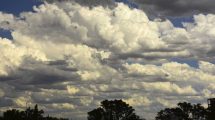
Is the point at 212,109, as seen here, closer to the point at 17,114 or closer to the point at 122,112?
the point at 122,112

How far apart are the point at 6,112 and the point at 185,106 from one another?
7884 centimetres

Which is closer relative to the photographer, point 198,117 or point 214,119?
point 214,119

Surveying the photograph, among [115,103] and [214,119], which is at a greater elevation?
[115,103]

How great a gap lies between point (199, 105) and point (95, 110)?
153ft

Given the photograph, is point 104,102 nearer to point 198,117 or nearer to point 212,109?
point 198,117

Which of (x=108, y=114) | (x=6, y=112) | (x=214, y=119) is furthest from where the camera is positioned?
(x=108, y=114)

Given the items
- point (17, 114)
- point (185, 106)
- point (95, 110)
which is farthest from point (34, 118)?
point (185, 106)

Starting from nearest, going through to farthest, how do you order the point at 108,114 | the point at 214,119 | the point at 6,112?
the point at 214,119
the point at 6,112
the point at 108,114

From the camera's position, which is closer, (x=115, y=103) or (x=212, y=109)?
(x=212, y=109)

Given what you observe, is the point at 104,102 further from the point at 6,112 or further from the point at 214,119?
the point at 214,119

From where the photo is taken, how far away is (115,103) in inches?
7638

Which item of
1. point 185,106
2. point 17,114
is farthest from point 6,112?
point 185,106

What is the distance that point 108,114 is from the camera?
193m

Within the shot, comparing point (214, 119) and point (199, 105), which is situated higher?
point (199, 105)
